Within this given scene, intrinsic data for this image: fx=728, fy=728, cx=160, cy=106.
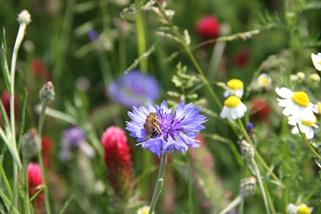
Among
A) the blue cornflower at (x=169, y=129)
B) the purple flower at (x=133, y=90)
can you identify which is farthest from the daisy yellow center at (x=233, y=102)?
the purple flower at (x=133, y=90)

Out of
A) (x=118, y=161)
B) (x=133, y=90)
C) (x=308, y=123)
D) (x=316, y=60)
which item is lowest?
(x=133, y=90)

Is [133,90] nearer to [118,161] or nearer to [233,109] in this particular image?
→ [118,161]

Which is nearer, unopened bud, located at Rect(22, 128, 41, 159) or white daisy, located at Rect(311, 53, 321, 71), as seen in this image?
white daisy, located at Rect(311, 53, 321, 71)

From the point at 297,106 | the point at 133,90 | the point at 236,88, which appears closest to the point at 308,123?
the point at 297,106

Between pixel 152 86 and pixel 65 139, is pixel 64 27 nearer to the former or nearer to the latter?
pixel 152 86

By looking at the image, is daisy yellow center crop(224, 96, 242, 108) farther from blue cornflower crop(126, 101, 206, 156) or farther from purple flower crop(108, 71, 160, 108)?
purple flower crop(108, 71, 160, 108)

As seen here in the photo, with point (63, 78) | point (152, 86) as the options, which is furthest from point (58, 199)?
point (63, 78)

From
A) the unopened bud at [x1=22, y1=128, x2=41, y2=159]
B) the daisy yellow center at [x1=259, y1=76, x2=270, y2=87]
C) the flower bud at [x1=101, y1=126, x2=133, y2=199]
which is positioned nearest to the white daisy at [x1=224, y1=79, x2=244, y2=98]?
the daisy yellow center at [x1=259, y1=76, x2=270, y2=87]
